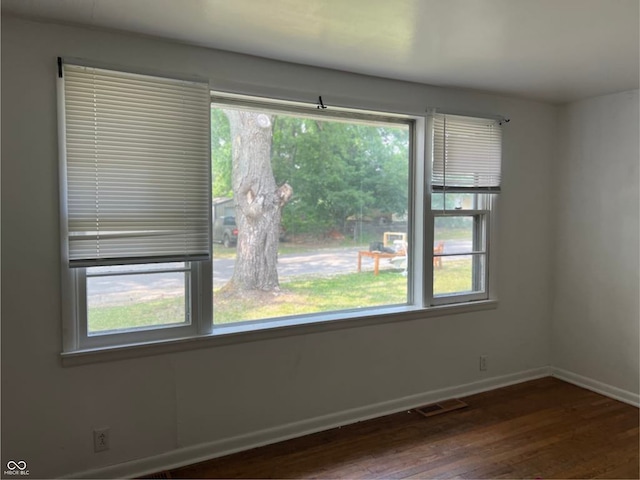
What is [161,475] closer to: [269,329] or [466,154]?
[269,329]

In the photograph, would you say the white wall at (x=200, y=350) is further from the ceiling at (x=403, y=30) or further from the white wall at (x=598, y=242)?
the white wall at (x=598, y=242)

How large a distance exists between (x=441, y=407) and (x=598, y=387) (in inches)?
54.7

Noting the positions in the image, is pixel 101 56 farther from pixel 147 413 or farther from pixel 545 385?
pixel 545 385

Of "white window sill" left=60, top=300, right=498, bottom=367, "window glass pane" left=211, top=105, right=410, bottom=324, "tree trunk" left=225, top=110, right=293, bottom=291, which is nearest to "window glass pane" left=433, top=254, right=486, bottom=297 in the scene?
"white window sill" left=60, top=300, right=498, bottom=367

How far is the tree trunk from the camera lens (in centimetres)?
290

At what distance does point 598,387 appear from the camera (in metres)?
3.71

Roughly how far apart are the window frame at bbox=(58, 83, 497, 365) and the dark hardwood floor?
2.28 ft

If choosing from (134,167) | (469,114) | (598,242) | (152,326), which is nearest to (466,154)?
(469,114)

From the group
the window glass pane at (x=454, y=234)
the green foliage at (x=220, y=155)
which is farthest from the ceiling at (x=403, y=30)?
the window glass pane at (x=454, y=234)

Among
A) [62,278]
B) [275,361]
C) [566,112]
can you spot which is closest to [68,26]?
[62,278]

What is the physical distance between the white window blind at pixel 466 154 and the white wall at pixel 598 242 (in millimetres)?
741

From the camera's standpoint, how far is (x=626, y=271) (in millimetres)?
3516

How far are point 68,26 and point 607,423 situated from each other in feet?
13.3

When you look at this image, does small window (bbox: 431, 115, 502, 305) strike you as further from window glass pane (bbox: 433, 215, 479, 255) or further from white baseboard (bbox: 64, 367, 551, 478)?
white baseboard (bbox: 64, 367, 551, 478)
